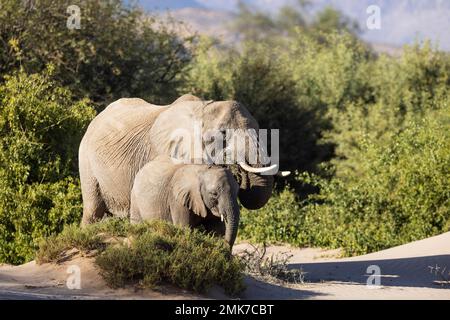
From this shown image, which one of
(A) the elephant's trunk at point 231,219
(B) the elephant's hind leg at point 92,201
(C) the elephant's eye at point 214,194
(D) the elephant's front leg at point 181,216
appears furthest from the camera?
(B) the elephant's hind leg at point 92,201

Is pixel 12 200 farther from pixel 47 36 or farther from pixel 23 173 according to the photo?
pixel 47 36

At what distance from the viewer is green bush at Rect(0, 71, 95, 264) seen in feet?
52.5

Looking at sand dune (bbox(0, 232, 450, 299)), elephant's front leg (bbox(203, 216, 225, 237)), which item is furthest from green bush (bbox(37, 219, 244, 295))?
elephant's front leg (bbox(203, 216, 225, 237))

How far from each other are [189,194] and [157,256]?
5.00 feet

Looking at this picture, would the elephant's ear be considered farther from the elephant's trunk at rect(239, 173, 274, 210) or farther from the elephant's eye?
the elephant's trunk at rect(239, 173, 274, 210)

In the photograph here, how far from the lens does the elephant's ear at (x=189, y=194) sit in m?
11.8

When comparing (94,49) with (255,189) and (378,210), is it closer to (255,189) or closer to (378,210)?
(378,210)

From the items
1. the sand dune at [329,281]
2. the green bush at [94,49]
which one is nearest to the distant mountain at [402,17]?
the green bush at [94,49]

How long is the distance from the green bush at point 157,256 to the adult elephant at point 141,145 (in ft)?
3.78

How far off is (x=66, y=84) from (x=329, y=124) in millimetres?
7799

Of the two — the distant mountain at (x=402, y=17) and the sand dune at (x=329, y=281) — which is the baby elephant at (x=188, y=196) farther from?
the distant mountain at (x=402, y=17)

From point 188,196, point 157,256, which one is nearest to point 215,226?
point 188,196

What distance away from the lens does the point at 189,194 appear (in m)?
11.9

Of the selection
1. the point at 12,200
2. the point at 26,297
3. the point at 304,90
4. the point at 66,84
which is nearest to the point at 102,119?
the point at 12,200
